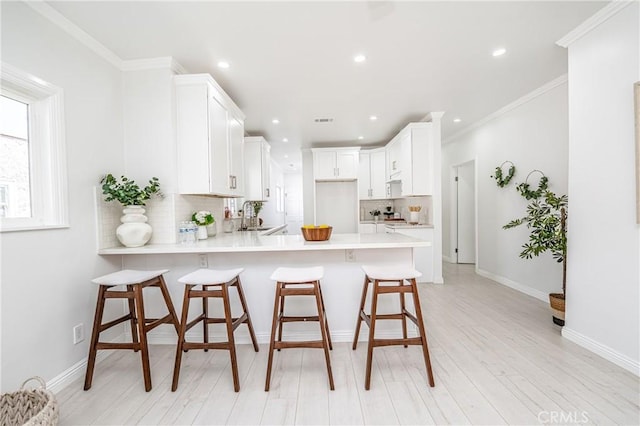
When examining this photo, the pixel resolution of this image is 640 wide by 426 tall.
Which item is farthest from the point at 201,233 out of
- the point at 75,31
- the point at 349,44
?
the point at 349,44

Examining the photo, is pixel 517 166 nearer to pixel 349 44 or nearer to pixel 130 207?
pixel 349 44

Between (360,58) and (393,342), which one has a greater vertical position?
(360,58)

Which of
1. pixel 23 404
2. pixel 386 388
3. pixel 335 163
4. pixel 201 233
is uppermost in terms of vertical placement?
pixel 335 163

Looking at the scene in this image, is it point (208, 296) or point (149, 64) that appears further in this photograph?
point (149, 64)

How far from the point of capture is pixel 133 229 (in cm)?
223

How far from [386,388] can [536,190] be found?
3089 millimetres

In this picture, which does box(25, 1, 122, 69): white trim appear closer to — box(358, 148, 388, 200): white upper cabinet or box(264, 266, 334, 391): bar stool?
box(264, 266, 334, 391): bar stool

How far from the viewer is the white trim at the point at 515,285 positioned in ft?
11.1

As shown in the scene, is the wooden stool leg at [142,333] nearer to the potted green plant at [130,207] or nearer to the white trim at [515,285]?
the potted green plant at [130,207]

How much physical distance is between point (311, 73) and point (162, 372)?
289 cm

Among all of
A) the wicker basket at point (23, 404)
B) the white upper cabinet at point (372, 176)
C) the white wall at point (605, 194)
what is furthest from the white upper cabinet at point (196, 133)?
the white upper cabinet at point (372, 176)

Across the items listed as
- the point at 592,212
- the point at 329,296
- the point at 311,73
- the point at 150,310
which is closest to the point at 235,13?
the point at 311,73

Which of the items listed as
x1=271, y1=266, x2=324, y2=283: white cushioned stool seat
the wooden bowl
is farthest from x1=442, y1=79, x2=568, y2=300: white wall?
x1=271, y1=266, x2=324, y2=283: white cushioned stool seat

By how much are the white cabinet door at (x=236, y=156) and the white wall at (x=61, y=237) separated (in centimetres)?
101
